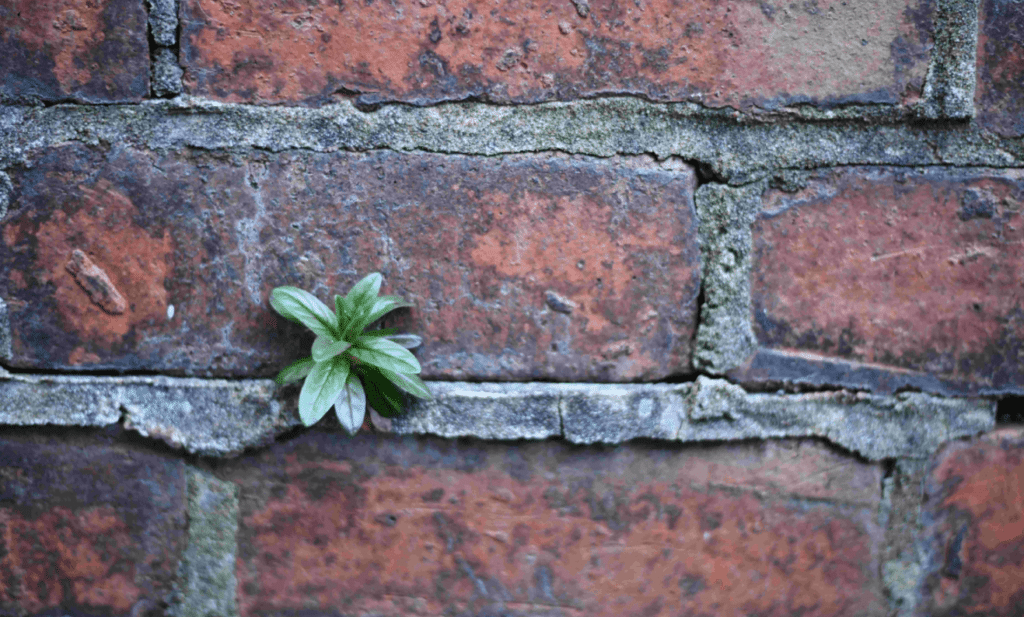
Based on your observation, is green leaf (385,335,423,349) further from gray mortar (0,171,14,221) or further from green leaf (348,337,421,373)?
gray mortar (0,171,14,221)

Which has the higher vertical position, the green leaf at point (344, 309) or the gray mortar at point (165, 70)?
the gray mortar at point (165, 70)

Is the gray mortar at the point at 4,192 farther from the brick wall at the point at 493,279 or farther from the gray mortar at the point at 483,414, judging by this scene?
the gray mortar at the point at 483,414

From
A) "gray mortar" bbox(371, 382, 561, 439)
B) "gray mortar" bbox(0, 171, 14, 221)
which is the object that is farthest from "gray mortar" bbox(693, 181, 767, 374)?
"gray mortar" bbox(0, 171, 14, 221)

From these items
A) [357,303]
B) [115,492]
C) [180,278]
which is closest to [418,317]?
[357,303]

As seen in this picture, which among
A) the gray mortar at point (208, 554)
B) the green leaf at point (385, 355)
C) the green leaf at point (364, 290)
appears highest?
the green leaf at point (364, 290)

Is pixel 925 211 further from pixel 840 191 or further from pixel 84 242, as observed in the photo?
pixel 84 242

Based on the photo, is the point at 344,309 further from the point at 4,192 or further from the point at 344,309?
the point at 4,192

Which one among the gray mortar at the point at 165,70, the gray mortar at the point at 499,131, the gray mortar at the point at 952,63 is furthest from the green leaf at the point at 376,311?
the gray mortar at the point at 952,63

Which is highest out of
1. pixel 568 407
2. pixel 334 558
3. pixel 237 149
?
pixel 237 149
